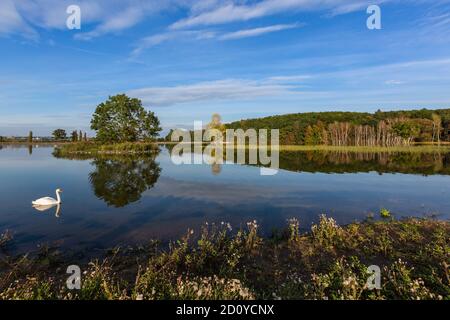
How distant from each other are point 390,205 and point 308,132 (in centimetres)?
9468

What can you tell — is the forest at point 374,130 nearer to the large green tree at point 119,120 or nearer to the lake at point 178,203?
the large green tree at point 119,120

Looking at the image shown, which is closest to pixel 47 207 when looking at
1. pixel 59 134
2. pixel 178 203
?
pixel 178 203

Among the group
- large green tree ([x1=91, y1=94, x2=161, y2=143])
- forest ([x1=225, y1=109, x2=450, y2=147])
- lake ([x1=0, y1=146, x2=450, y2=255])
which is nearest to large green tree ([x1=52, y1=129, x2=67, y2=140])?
large green tree ([x1=91, y1=94, x2=161, y2=143])

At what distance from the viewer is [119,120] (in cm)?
6575

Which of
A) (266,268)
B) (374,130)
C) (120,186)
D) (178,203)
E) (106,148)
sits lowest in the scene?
(266,268)

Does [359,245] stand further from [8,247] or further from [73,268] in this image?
[8,247]

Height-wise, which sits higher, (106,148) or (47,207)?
(106,148)

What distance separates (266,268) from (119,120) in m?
63.5

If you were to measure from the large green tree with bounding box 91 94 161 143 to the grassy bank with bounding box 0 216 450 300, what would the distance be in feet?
192

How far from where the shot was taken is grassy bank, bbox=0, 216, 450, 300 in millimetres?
5785

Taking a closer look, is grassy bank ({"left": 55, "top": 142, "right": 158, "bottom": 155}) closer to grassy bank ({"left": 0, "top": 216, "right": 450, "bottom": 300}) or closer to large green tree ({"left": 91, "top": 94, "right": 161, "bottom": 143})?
large green tree ({"left": 91, "top": 94, "right": 161, "bottom": 143})

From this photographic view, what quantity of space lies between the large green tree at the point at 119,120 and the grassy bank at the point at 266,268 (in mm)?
58490

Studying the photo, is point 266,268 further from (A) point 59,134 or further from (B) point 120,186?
(A) point 59,134
